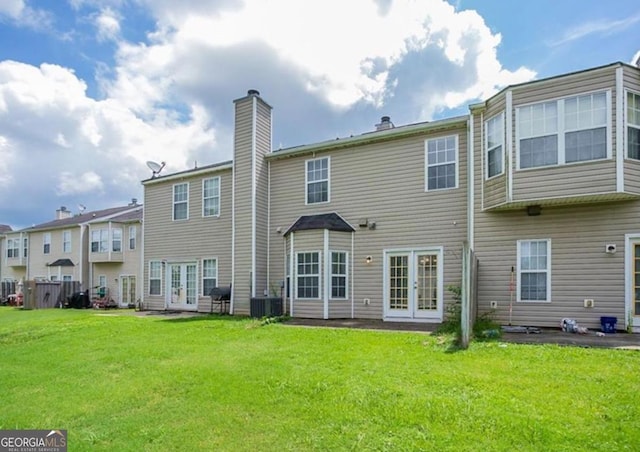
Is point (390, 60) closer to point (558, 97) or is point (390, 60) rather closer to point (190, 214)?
point (558, 97)

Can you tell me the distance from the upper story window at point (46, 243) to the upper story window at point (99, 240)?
210 inches

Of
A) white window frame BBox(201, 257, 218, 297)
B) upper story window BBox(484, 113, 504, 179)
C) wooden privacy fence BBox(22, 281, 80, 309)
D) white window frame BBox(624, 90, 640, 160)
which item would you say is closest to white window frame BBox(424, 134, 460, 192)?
upper story window BBox(484, 113, 504, 179)

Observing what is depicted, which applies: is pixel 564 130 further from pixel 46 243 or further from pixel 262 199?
pixel 46 243

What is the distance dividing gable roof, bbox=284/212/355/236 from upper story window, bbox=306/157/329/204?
63 centimetres

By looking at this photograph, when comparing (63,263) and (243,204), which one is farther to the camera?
(63,263)

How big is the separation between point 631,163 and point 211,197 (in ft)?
41.8

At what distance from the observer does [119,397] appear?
5109mm

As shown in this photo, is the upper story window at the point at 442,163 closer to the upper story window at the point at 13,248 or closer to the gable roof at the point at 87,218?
the gable roof at the point at 87,218

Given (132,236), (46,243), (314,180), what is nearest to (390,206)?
(314,180)

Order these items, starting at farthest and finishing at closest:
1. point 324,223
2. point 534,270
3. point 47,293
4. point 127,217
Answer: point 127,217
point 47,293
point 324,223
point 534,270

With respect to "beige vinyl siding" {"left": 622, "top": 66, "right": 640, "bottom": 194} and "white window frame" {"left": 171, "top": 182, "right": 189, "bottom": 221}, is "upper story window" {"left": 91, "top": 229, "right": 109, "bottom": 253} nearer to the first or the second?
"white window frame" {"left": 171, "top": 182, "right": 189, "bottom": 221}

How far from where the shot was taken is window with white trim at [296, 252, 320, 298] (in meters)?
11.9

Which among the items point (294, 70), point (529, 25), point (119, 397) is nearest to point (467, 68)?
point (529, 25)

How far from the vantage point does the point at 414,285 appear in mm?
11219
